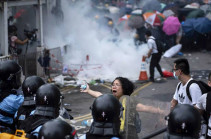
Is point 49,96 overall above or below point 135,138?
above

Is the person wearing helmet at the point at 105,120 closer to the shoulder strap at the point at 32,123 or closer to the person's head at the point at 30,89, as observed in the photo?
the shoulder strap at the point at 32,123

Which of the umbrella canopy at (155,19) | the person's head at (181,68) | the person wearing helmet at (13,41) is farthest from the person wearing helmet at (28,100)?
the umbrella canopy at (155,19)

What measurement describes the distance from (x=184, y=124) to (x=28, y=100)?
80.4 inches

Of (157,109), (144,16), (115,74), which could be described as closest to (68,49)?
(115,74)

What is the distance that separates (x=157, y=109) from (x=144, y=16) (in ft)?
47.5

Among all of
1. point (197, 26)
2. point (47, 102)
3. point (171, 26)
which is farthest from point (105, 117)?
point (197, 26)

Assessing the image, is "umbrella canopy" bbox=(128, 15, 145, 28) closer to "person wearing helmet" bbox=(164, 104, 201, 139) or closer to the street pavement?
the street pavement

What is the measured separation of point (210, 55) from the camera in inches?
700

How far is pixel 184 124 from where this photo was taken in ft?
9.97

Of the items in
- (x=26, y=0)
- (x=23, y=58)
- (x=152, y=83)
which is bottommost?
(x=152, y=83)

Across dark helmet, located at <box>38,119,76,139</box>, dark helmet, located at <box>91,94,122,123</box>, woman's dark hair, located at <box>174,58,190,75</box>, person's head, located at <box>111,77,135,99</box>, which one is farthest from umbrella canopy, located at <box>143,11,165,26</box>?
dark helmet, located at <box>38,119,76,139</box>

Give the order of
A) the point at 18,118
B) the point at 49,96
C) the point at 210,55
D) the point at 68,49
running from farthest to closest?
the point at 210,55 → the point at 68,49 → the point at 18,118 → the point at 49,96

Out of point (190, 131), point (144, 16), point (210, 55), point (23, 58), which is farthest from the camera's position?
point (144, 16)

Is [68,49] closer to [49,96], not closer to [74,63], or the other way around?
[74,63]
